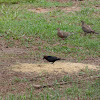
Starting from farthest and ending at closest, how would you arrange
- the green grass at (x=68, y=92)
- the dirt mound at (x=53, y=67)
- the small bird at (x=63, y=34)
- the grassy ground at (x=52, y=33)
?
the small bird at (x=63, y=34) → the dirt mound at (x=53, y=67) → the grassy ground at (x=52, y=33) → the green grass at (x=68, y=92)

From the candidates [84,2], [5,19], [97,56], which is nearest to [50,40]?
[97,56]

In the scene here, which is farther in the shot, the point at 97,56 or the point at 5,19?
the point at 5,19

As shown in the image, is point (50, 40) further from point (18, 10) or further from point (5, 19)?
point (18, 10)

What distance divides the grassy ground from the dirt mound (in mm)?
637

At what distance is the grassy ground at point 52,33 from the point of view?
20.0ft

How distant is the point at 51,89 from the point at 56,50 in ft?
11.8

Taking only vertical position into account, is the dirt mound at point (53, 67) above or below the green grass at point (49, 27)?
above

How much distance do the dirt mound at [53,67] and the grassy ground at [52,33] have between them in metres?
0.64

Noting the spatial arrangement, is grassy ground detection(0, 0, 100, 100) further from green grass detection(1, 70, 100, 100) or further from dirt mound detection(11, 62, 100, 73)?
dirt mound detection(11, 62, 100, 73)

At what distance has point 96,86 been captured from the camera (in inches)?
249

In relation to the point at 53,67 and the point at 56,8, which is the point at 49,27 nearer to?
the point at 56,8

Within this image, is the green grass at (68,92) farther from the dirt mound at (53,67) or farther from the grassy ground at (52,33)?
the dirt mound at (53,67)

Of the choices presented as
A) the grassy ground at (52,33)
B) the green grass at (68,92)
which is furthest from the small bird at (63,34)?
the green grass at (68,92)

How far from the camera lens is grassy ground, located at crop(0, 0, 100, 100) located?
609cm
